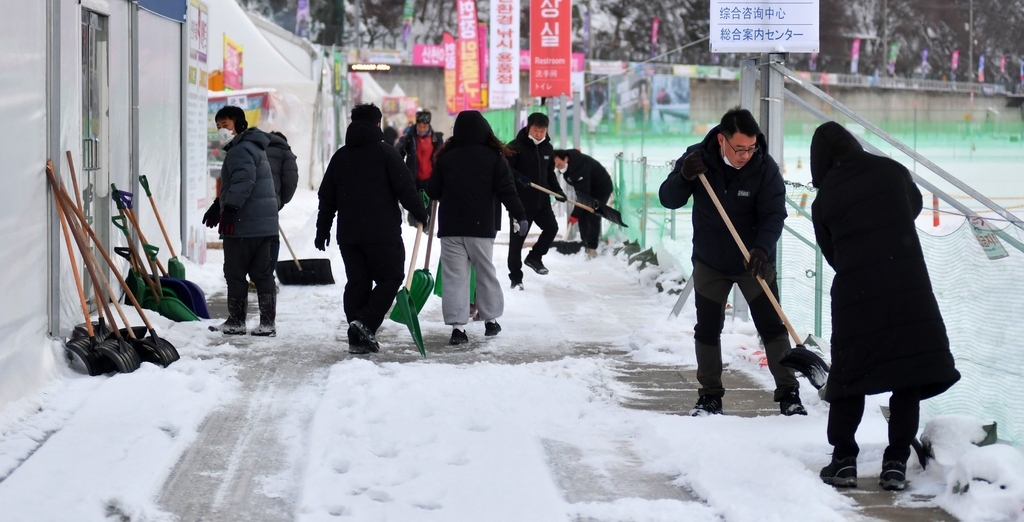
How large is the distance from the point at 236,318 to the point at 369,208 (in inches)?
54.9

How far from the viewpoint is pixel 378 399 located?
18.6 feet

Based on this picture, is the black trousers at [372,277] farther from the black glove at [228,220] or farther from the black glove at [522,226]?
the black glove at [522,226]

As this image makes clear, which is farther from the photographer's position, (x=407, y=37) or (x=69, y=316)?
(x=407, y=37)

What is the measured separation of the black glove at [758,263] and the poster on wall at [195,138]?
279 inches

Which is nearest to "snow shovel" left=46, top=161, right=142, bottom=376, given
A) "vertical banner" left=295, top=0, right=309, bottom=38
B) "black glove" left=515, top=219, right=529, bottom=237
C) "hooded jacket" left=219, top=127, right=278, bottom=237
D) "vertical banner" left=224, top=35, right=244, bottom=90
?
"hooded jacket" left=219, top=127, right=278, bottom=237

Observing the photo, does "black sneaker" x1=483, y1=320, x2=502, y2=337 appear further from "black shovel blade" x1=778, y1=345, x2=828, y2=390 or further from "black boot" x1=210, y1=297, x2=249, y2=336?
"black shovel blade" x1=778, y1=345, x2=828, y2=390

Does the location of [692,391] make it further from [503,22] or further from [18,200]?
[503,22]

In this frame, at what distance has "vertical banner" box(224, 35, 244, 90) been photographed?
1870 cm

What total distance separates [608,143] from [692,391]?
12.2 meters

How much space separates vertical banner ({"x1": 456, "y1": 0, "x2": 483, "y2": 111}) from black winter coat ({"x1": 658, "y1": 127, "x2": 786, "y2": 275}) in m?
23.9

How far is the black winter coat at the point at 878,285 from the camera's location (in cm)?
417

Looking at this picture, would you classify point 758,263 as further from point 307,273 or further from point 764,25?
point 307,273

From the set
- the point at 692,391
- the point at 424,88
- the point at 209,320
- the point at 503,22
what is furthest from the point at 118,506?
the point at 424,88

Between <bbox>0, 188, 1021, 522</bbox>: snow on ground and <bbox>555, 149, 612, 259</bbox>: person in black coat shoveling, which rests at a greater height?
<bbox>555, 149, 612, 259</bbox>: person in black coat shoveling
